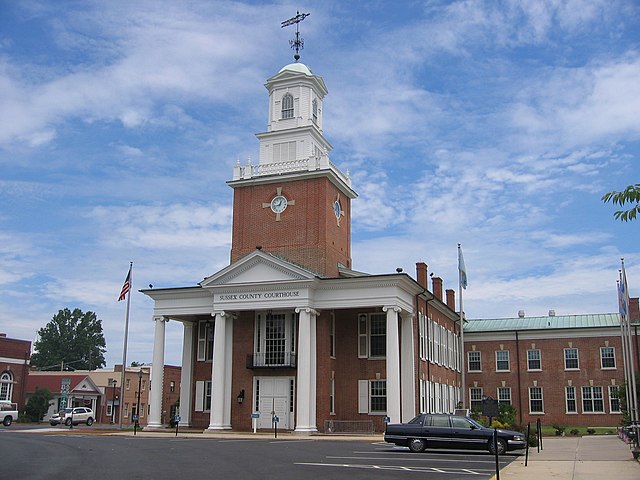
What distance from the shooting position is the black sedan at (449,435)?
87.7 ft

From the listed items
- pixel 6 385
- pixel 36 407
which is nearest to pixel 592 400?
pixel 36 407

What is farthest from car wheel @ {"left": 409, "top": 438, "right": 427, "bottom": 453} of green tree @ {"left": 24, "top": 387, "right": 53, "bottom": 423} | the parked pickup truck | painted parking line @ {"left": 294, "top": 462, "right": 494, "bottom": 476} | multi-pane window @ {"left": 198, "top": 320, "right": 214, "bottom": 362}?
green tree @ {"left": 24, "top": 387, "right": 53, "bottom": 423}

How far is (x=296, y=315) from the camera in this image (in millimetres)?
43094

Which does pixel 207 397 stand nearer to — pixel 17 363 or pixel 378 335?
pixel 378 335

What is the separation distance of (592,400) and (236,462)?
4666 cm

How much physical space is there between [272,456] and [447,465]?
559 centimetres

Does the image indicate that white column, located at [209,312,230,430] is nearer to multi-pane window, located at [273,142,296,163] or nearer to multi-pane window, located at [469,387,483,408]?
multi-pane window, located at [273,142,296,163]

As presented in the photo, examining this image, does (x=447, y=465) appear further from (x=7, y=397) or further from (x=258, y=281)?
(x=7, y=397)

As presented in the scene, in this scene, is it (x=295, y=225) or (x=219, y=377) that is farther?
(x=295, y=225)

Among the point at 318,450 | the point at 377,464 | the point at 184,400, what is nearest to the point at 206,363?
the point at 184,400

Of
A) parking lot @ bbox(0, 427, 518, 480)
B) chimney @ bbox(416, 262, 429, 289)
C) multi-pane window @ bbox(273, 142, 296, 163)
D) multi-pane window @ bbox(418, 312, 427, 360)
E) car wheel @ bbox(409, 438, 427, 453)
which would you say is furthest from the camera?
chimney @ bbox(416, 262, 429, 289)

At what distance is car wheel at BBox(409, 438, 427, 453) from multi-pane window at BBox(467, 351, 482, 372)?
3849 centimetres

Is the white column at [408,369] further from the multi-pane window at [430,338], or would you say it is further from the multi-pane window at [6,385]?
the multi-pane window at [6,385]

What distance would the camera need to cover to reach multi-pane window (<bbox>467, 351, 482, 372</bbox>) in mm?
64500
